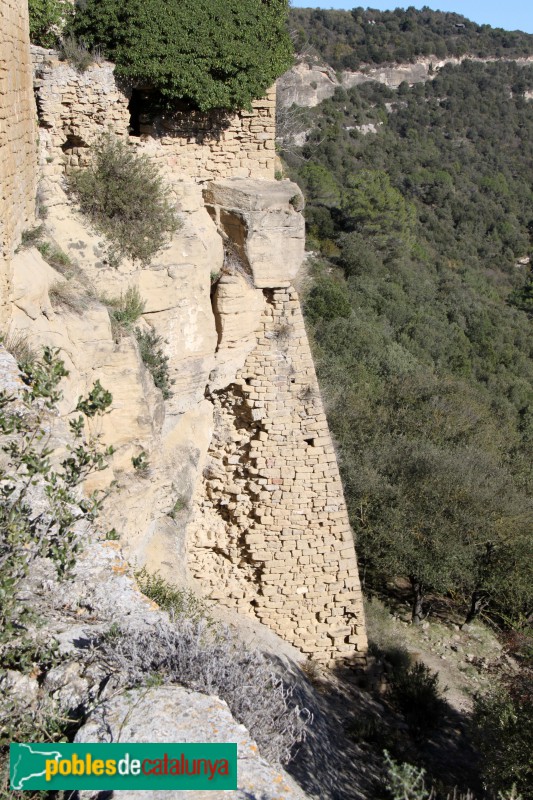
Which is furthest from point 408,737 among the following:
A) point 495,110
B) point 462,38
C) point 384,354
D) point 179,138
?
point 462,38

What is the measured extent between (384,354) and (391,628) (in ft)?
33.9

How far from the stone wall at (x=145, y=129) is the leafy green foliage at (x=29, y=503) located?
165 inches

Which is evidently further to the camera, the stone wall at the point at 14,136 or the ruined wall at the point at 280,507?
the ruined wall at the point at 280,507

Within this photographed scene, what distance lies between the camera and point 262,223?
321 inches

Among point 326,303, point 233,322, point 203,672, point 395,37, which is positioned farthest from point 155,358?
point 395,37

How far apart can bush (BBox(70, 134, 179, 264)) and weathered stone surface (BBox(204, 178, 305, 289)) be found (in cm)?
81

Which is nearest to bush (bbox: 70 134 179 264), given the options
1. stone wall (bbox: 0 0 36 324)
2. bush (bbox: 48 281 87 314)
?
stone wall (bbox: 0 0 36 324)

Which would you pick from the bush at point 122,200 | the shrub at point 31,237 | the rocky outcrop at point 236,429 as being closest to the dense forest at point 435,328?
the rocky outcrop at point 236,429

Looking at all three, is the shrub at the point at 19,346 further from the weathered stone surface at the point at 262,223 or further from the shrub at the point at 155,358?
the weathered stone surface at the point at 262,223

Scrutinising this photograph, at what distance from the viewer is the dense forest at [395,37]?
41.9 meters

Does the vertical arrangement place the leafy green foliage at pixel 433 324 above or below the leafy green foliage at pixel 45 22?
below

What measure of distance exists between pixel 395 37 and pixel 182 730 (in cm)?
4868

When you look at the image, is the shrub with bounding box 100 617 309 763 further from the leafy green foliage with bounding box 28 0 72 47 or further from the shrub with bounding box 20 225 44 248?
the leafy green foliage with bounding box 28 0 72 47

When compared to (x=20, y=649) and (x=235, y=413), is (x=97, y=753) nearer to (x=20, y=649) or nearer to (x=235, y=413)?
(x=20, y=649)
